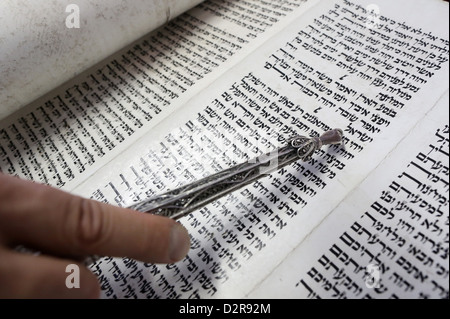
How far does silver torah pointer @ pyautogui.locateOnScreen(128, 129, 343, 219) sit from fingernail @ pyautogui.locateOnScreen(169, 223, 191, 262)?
0.9 inches

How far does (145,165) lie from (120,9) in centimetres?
29

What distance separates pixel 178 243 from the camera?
36 cm

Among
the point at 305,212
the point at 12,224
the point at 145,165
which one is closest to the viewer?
the point at 12,224

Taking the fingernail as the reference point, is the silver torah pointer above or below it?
above

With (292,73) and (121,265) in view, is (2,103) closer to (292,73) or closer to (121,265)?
(121,265)

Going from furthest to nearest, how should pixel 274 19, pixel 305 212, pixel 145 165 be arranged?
pixel 274 19 < pixel 145 165 < pixel 305 212

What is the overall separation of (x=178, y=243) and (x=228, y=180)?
0.09 metres

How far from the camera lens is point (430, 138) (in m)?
0.43

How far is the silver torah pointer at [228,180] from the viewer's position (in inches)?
14.9

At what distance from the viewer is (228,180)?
40 centimetres

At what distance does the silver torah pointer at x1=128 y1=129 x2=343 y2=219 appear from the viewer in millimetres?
378

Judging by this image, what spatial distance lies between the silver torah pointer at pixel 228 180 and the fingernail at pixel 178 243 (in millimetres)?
22

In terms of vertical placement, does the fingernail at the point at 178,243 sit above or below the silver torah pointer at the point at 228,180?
below

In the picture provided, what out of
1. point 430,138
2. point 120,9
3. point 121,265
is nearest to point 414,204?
point 430,138
